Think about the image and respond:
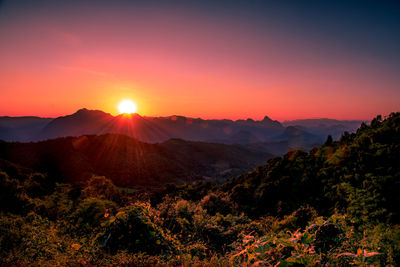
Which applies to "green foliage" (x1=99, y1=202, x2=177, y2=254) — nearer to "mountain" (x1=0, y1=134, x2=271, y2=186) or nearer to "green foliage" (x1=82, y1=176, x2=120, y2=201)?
"green foliage" (x1=82, y1=176, x2=120, y2=201)

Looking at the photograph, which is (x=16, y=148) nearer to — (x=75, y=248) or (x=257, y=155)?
(x=75, y=248)

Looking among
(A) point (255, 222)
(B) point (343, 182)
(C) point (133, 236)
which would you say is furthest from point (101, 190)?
(B) point (343, 182)

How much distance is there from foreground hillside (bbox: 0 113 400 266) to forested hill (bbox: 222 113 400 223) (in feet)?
0.19

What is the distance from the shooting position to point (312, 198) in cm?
1276

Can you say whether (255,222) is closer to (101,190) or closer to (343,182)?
(343,182)

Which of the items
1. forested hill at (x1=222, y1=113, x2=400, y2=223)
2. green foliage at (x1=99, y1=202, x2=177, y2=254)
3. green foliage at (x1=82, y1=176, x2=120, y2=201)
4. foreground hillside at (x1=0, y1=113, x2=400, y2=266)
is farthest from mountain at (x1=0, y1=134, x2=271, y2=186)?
green foliage at (x1=99, y1=202, x2=177, y2=254)

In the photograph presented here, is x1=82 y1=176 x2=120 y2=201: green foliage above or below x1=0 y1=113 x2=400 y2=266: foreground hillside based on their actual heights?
below

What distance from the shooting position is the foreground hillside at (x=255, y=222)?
4.10 meters

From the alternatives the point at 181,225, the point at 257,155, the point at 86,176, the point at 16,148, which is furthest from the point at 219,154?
Answer: the point at 181,225

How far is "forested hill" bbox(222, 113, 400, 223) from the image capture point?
9.95 metres

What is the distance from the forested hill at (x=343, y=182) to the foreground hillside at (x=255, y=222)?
0.06m

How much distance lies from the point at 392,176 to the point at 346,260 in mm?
10361

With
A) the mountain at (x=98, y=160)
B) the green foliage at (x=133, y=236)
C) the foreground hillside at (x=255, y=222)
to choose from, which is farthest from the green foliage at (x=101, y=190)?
the mountain at (x=98, y=160)

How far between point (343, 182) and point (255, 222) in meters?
6.27
